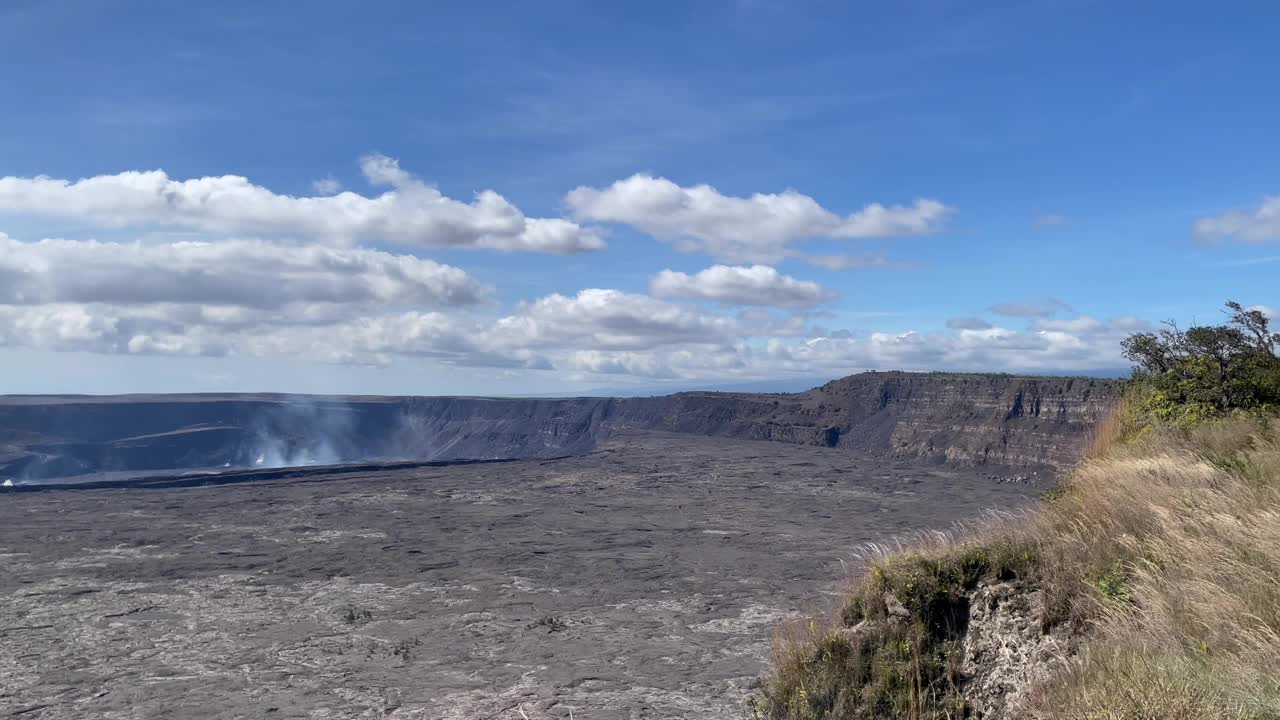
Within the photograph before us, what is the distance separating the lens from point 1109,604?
7.18 m

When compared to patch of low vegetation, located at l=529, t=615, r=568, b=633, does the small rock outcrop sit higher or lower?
higher

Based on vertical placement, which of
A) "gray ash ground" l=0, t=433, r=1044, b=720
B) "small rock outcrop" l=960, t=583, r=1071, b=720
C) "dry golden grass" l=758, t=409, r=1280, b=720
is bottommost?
"gray ash ground" l=0, t=433, r=1044, b=720

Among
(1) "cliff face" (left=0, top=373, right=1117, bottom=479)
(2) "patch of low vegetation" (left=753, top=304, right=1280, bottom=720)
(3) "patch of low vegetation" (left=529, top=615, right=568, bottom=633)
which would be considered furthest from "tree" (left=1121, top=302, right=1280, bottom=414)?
(1) "cliff face" (left=0, top=373, right=1117, bottom=479)

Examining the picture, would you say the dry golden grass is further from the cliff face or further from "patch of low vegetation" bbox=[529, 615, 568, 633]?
the cliff face

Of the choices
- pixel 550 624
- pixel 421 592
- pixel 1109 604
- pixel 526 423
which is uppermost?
pixel 1109 604

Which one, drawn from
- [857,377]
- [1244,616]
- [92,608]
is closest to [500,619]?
[92,608]

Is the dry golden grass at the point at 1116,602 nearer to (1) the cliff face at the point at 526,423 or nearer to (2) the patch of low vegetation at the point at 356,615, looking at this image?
(2) the patch of low vegetation at the point at 356,615

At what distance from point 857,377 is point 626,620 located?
200 feet

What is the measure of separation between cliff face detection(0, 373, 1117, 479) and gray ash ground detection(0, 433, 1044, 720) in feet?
39.5

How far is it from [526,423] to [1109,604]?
310ft

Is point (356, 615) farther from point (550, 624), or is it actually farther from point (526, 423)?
point (526, 423)

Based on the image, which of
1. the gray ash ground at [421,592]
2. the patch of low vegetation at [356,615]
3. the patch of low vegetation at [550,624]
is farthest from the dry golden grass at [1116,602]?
the patch of low vegetation at [356,615]

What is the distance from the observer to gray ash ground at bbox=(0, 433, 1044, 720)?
43.6ft

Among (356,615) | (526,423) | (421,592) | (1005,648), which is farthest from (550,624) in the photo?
(526,423)
